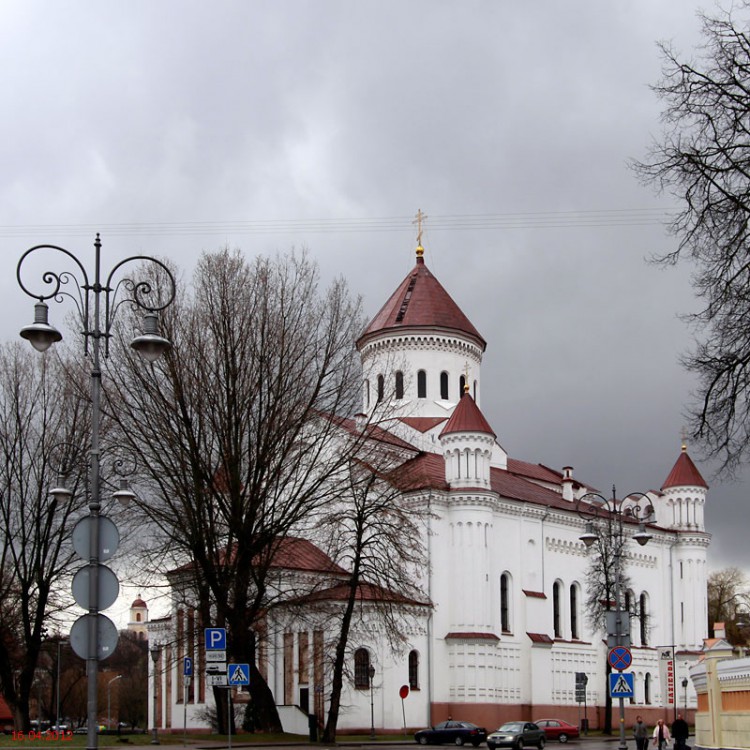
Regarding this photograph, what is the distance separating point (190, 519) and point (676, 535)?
150 ft

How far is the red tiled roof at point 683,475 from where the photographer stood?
74.8 metres

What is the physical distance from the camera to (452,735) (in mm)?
48125

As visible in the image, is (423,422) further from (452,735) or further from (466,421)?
(452,735)

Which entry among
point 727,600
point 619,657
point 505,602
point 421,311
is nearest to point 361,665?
point 505,602

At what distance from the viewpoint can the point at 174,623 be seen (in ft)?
190

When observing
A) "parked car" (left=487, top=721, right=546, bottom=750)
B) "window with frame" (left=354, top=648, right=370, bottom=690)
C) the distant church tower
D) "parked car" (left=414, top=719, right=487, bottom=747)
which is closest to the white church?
"window with frame" (left=354, top=648, right=370, bottom=690)

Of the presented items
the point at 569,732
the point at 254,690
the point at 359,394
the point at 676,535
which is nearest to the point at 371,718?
the point at 569,732

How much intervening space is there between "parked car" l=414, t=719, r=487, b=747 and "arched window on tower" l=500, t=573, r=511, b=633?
1038 centimetres

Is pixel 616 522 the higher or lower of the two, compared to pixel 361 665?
higher

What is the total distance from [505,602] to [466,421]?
9.76m

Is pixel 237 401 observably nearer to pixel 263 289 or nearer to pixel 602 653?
pixel 263 289

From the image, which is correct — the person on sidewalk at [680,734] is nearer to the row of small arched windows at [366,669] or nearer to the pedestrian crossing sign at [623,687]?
the pedestrian crossing sign at [623,687]

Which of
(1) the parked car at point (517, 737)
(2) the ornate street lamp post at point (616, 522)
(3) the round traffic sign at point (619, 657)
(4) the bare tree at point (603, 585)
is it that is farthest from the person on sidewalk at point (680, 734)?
(4) the bare tree at point (603, 585)

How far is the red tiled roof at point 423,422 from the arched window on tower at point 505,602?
9445 mm
